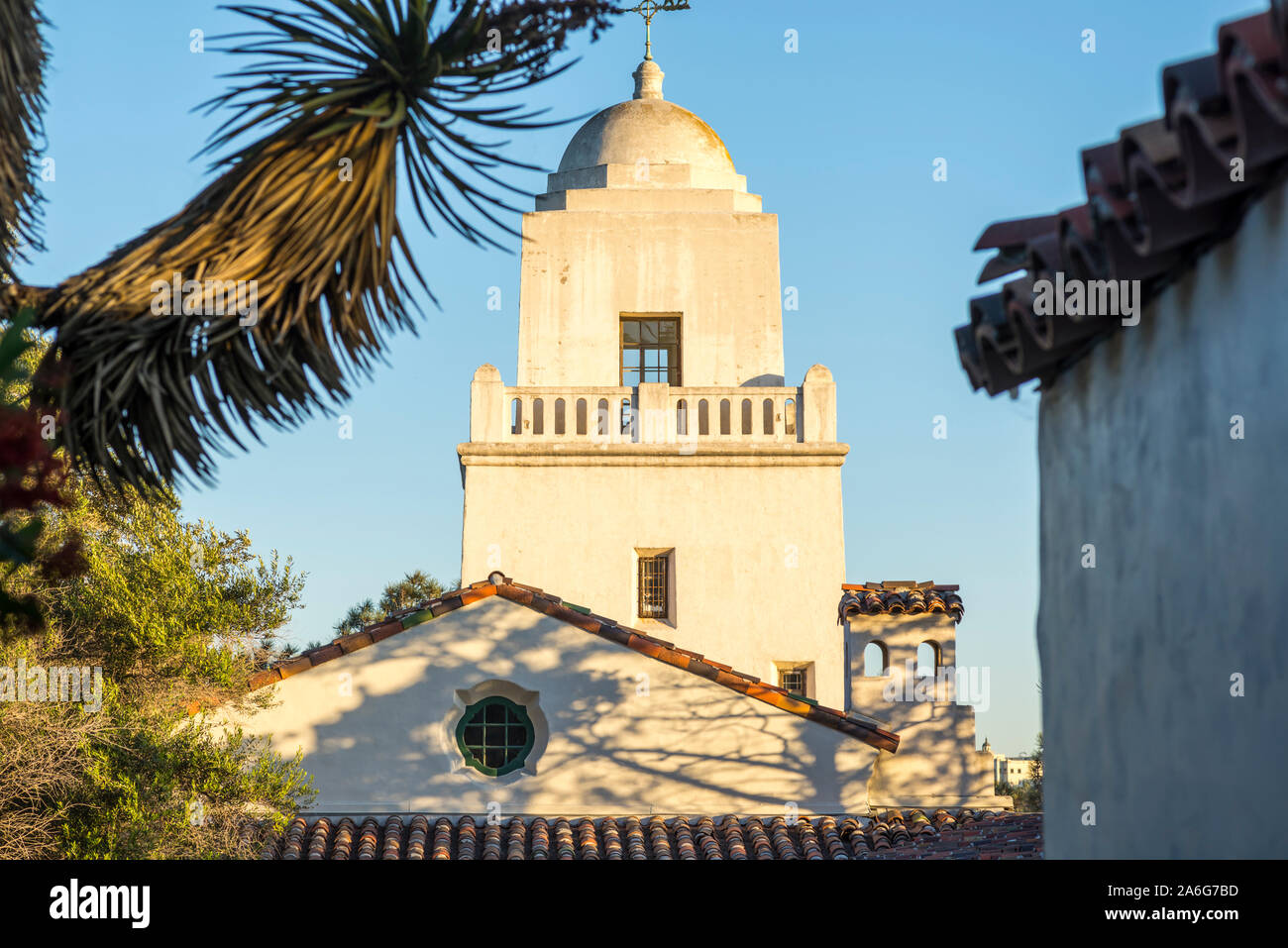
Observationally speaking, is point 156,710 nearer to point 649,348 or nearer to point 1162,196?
point 649,348

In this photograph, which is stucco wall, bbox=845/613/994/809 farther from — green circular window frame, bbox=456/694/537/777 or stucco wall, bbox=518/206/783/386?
stucco wall, bbox=518/206/783/386

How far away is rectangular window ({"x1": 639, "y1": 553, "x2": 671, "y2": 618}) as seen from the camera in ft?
73.4

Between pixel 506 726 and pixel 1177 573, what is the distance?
40.8ft

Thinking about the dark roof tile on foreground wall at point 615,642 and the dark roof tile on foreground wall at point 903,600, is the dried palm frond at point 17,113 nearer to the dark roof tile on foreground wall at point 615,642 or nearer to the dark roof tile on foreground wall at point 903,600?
the dark roof tile on foreground wall at point 615,642

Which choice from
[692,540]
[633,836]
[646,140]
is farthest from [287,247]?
[646,140]

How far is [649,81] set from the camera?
26359 millimetres

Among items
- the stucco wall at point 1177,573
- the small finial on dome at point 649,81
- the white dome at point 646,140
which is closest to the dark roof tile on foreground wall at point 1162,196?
the stucco wall at point 1177,573

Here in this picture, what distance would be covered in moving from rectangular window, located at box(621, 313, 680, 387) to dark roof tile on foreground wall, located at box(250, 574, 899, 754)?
23.4ft

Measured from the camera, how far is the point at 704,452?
2252cm

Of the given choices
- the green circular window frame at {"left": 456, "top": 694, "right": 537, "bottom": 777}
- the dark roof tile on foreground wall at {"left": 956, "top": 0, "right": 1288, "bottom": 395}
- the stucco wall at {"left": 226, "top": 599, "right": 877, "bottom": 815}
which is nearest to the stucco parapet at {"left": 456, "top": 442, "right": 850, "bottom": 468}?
the stucco wall at {"left": 226, "top": 599, "right": 877, "bottom": 815}

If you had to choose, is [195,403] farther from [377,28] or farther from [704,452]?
[704,452]

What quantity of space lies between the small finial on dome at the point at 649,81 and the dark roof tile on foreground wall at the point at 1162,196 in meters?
20.7

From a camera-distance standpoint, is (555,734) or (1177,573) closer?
(1177,573)

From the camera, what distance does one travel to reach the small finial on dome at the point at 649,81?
2636cm
